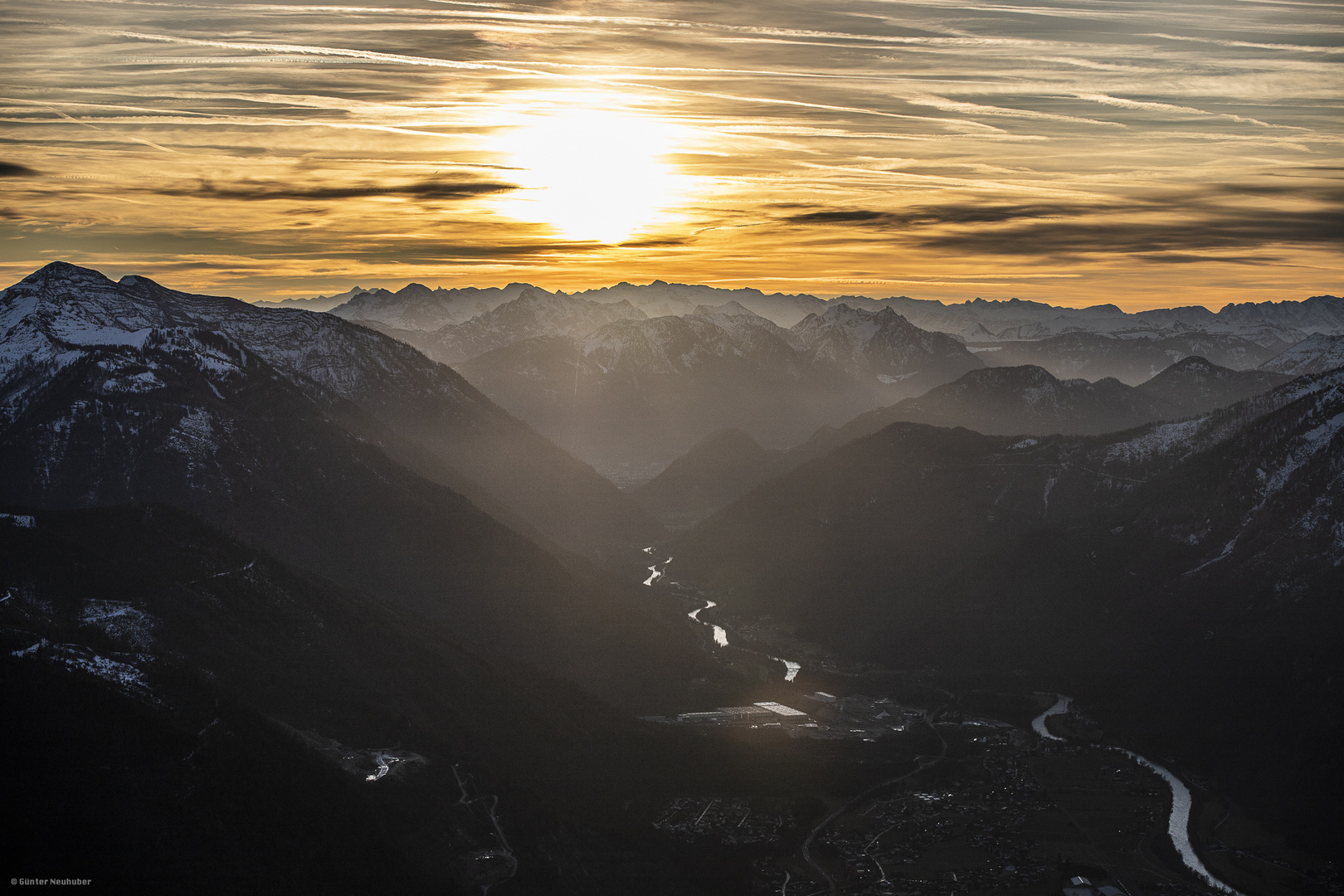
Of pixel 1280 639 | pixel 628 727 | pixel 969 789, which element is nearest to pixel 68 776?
pixel 628 727

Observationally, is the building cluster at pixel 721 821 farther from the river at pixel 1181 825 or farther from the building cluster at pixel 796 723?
the river at pixel 1181 825

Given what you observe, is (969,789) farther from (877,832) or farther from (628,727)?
(628,727)

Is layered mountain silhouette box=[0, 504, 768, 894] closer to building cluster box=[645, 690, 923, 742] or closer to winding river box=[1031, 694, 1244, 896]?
building cluster box=[645, 690, 923, 742]

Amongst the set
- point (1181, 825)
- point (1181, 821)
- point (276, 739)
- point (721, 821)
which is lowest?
point (1181, 821)

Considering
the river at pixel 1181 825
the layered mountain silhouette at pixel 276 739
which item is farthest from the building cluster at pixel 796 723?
the river at pixel 1181 825

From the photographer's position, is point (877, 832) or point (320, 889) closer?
point (320, 889)

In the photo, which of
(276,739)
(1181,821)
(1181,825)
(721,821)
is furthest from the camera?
(1181,821)

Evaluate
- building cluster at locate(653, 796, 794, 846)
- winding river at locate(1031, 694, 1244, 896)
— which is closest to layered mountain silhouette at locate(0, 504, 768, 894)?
building cluster at locate(653, 796, 794, 846)

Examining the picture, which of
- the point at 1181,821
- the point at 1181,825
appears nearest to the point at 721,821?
the point at 1181,825

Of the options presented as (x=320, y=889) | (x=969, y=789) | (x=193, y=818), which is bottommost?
(x=969, y=789)

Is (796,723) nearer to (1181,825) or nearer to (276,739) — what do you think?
(1181,825)
